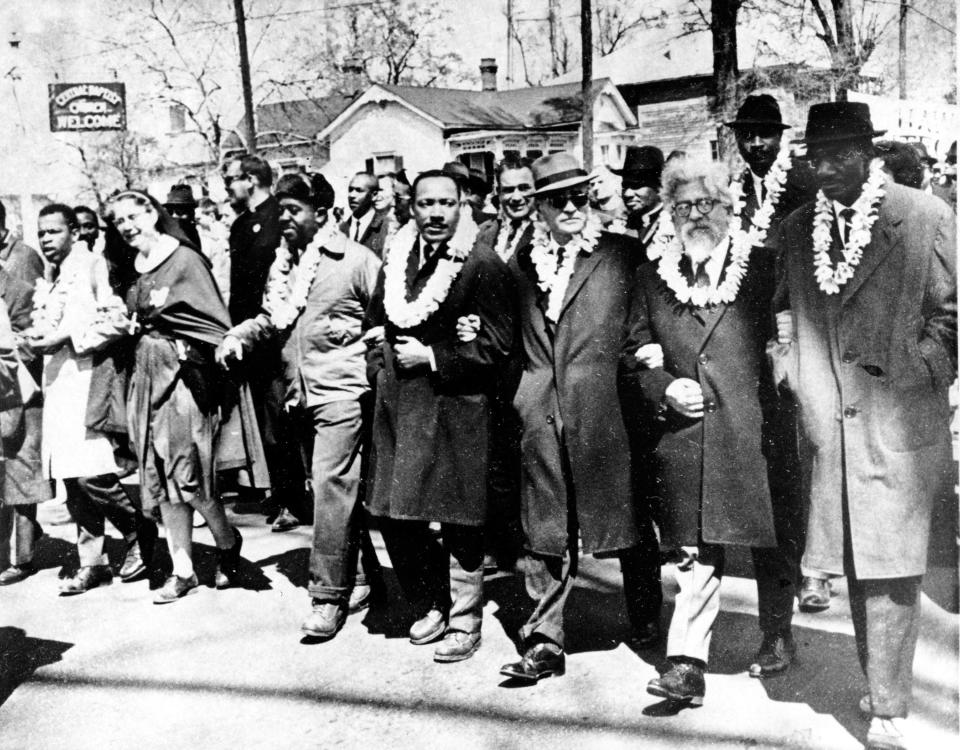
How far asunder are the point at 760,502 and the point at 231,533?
2.99m

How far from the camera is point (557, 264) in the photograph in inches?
165

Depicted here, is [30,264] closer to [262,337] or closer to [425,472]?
[262,337]

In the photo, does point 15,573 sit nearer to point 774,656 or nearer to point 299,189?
point 299,189

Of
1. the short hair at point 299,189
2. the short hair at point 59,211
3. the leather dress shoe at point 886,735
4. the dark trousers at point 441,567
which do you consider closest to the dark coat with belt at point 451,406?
the dark trousers at point 441,567

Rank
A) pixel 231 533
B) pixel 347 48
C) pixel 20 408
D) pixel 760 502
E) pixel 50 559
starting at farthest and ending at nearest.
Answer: pixel 347 48
pixel 50 559
pixel 20 408
pixel 231 533
pixel 760 502

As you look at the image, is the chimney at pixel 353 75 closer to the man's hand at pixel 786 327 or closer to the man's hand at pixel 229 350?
the man's hand at pixel 229 350

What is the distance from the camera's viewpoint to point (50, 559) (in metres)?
6.36

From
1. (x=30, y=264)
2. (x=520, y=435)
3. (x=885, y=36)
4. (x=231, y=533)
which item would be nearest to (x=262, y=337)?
(x=231, y=533)

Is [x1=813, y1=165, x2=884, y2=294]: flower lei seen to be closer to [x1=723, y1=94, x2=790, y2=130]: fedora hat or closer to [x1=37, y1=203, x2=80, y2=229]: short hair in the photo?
[x1=723, y1=94, x2=790, y2=130]: fedora hat

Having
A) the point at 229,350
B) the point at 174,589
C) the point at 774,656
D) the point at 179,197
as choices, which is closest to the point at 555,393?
the point at 774,656

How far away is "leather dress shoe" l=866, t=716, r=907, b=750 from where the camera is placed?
10.7ft

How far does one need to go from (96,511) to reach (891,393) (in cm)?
440

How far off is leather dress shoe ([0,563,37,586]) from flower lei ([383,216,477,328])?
10.2ft

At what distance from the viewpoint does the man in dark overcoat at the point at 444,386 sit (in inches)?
170
